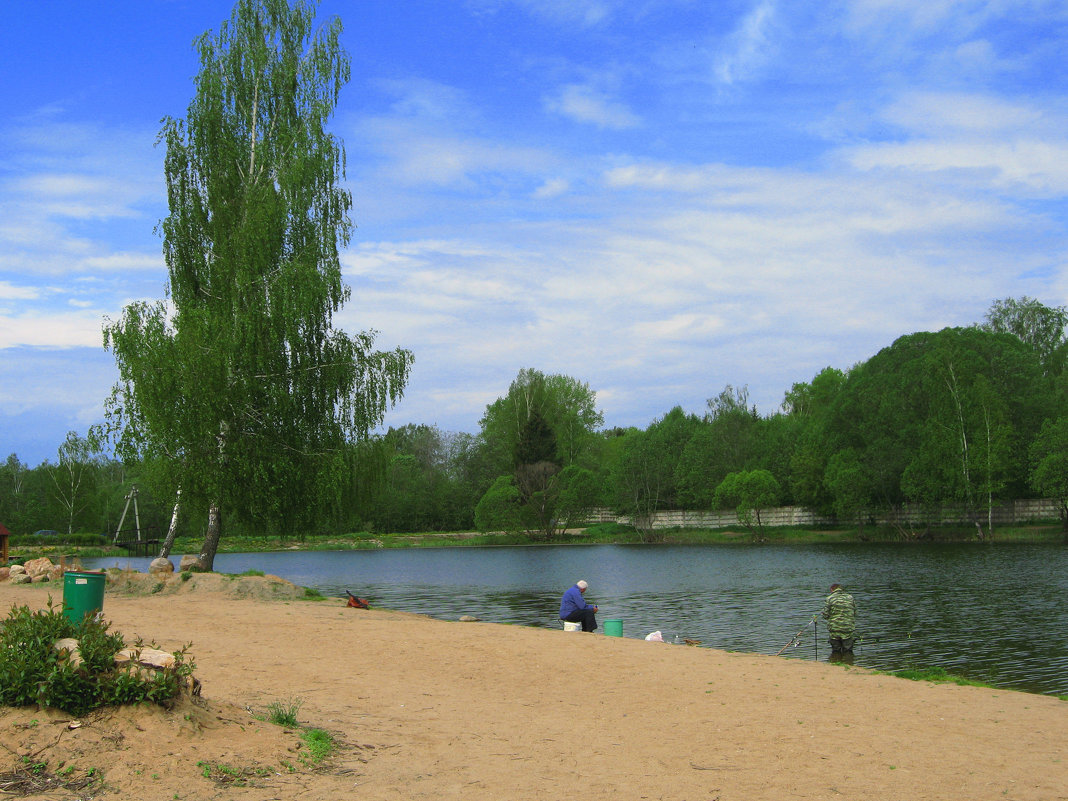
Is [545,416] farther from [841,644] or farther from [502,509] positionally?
[841,644]

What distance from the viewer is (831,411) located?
Answer: 70312 millimetres

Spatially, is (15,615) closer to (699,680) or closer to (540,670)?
(540,670)

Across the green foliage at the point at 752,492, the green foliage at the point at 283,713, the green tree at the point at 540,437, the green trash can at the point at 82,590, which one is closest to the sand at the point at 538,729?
the green foliage at the point at 283,713

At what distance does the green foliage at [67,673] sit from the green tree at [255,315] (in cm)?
1729

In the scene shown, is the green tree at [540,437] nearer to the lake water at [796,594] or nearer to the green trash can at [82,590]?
the lake water at [796,594]

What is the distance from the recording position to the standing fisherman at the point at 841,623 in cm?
1842

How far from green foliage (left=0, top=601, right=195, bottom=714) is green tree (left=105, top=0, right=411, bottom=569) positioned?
1729 centimetres

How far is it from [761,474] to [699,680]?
2509 inches

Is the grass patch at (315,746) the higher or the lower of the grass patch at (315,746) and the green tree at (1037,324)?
the lower

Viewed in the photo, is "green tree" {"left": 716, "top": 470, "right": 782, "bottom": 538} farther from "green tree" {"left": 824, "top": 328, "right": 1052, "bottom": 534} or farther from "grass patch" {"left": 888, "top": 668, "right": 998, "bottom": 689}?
"grass patch" {"left": 888, "top": 668, "right": 998, "bottom": 689}

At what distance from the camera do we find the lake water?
62.4 feet

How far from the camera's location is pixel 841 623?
18.5 m

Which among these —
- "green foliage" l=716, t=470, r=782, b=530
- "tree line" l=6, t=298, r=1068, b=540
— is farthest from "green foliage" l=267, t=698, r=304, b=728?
"green foliage" l=716, t=470, r=782, b=530

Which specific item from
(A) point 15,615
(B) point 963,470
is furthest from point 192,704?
(B) point 963,470
